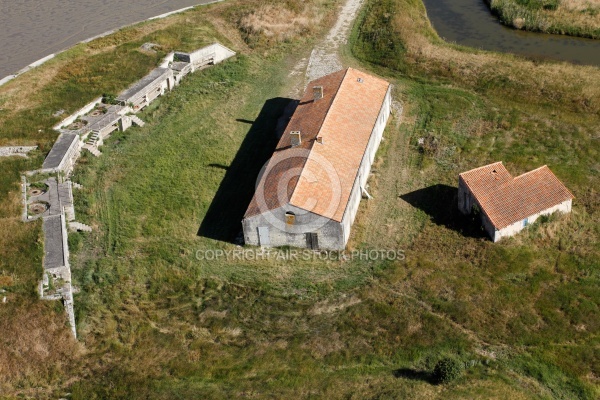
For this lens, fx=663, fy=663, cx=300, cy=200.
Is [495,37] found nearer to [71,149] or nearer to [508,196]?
[508,196]

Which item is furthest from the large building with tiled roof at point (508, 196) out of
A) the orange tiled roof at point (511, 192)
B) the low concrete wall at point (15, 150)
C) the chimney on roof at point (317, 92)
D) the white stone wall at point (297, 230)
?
the low concrete wall at point (15, 150)

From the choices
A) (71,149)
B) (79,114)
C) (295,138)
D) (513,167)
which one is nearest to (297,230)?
(295,138)

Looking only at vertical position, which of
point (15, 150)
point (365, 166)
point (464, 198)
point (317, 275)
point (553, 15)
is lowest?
point (317, 275)

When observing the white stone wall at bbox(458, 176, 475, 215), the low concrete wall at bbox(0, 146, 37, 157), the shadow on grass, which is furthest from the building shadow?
the white stone wall at bbox(458, 176, 475, 215)

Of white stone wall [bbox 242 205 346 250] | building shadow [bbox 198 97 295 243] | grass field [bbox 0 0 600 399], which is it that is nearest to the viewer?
grass field [bbox 0 0 600 399]

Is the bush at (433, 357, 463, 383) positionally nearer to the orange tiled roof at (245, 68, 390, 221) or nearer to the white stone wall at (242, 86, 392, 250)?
the white stone wall at (242, 86, 392, 250)

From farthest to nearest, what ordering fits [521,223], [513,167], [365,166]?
[513,167] → [365,166] → [521,223]

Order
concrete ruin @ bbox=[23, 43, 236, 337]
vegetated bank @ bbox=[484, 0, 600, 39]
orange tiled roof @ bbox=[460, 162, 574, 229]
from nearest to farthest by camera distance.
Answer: concrete ruin @ bbox=[23, 43, 236, 337] < orange tiled roof @ bbox=[460, 162, 574, 229] < vegetated bank @ bbox=[484, 0, 600, 39]
